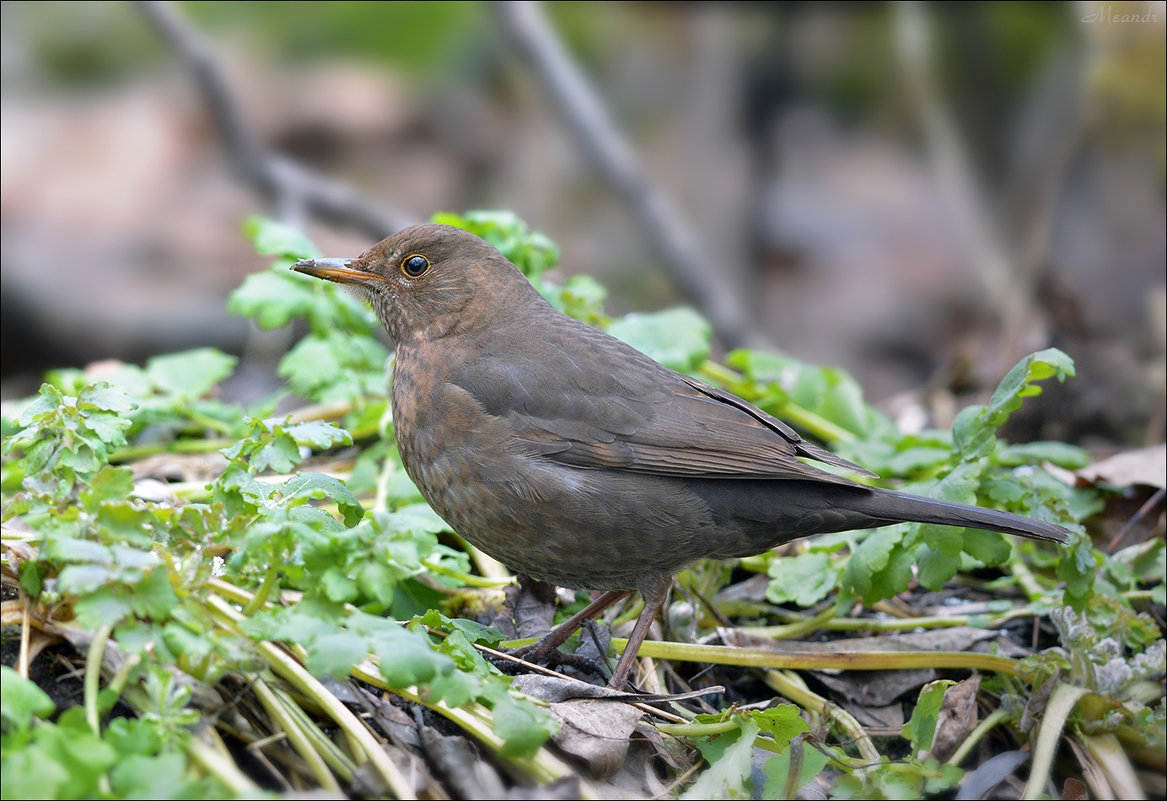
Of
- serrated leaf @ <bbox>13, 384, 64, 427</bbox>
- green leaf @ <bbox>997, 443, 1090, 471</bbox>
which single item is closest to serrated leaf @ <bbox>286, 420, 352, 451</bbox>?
serrated leaf @ <bbox>13, 384, 64, 427</bbox>

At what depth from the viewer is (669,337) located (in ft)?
15.4

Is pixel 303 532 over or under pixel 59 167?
under

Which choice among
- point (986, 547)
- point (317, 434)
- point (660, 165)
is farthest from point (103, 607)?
point (660, 165)

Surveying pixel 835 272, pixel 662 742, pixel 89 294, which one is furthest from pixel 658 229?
pixel 662 742

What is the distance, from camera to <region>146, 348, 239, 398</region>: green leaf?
4836 mm

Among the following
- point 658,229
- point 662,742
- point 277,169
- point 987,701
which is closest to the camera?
point 662,742

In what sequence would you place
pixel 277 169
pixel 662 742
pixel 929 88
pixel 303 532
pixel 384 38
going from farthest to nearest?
pixel 384 38 < pixel 929 88 < pixel 277 169 < pixel 662 742 < pixel 303 532

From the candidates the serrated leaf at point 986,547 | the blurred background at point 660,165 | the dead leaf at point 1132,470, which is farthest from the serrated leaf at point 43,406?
the blurred background at point 660,165

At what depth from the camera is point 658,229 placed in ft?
26.8

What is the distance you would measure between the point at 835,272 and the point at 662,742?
23.7 ft

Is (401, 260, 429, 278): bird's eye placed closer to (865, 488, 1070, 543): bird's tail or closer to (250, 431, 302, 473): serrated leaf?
(250, 431, 302, 473): serrated leaf

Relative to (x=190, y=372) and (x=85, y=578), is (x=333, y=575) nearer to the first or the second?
(x=85, y=578)

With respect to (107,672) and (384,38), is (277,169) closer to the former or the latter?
(384,38)

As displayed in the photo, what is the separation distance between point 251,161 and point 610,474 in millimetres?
4669
